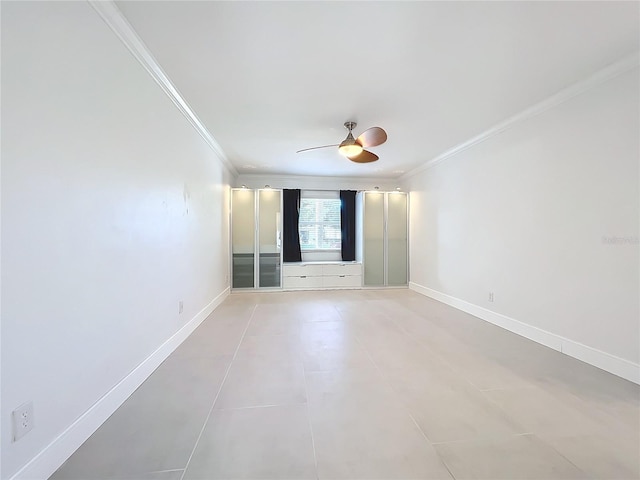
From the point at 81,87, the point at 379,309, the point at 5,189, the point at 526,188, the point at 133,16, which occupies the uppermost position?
the point at 133,16

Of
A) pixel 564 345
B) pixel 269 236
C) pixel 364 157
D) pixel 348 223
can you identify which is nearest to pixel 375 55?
pixel 364 157

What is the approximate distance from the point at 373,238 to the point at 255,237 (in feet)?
8.12

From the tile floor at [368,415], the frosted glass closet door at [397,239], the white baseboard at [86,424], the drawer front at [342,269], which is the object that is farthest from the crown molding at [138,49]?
the frosted glass closet door at [397,239]

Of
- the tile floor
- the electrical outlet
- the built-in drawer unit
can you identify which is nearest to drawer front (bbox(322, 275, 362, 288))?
the built-in drawer unit

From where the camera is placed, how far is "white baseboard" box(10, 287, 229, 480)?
1.23m

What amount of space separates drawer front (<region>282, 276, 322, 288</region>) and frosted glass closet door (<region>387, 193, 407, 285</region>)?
1551 mm

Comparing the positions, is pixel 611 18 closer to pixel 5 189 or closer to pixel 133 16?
pixel 133 16

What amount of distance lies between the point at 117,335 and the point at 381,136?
2.76 meters

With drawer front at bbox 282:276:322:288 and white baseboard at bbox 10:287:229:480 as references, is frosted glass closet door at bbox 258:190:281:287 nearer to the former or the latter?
drawer front at bbox 282:276:322:288

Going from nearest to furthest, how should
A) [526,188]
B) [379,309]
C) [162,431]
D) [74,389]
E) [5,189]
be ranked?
[5,189] < [74,389] < [162,431] < [526,188] < [379,309]

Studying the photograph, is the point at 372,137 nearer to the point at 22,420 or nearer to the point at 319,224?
the point at 22,420

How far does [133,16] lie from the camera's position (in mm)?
1734

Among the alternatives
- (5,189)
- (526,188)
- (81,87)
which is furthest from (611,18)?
(5,189)

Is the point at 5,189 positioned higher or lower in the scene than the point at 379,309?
higher
